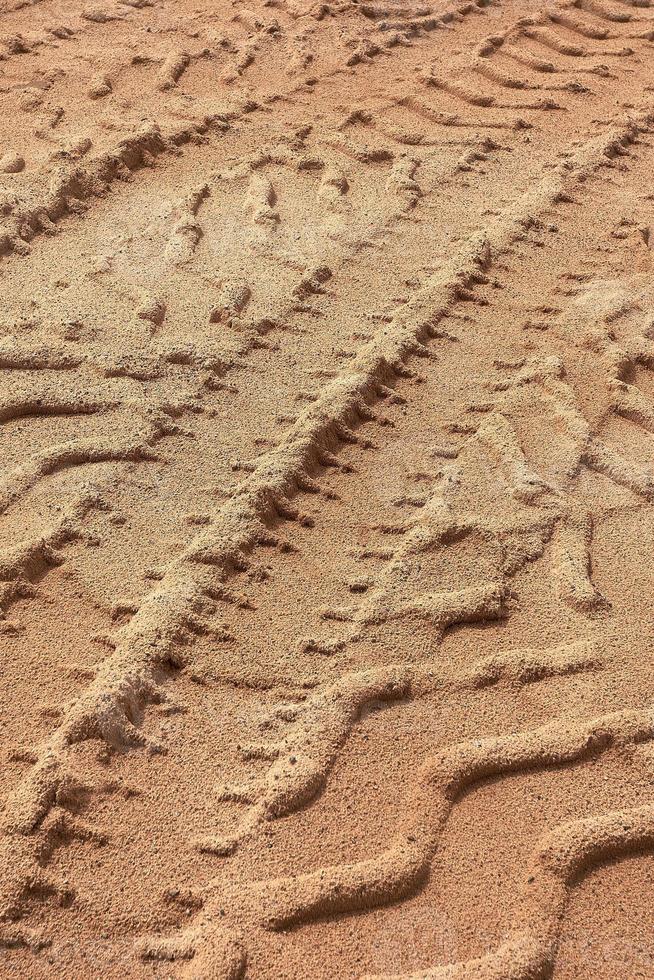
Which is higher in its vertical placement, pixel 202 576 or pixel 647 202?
pixel 647 202

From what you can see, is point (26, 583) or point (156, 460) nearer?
point (26, 583)

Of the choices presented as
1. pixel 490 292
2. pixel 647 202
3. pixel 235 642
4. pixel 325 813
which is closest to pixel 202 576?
pixel 235 642

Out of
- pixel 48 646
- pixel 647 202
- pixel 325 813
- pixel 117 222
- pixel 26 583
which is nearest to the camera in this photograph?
pixel 325 813

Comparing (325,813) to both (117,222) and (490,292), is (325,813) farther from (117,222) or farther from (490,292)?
(117,222)

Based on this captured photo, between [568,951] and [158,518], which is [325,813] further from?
[158,518]

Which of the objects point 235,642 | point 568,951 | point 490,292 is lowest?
point 568,951

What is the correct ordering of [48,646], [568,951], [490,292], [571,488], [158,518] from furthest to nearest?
1. [490,292]
2. [571,488]
3. [158,518]
4. [48,646]
5. [568,951]

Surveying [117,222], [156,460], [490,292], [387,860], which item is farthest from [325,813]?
[117,222]
